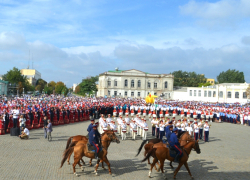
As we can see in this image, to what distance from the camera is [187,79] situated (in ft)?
340

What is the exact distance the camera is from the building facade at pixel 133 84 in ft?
253

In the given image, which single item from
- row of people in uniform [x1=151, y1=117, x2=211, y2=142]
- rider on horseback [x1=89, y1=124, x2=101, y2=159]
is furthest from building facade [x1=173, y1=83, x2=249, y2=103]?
rider on horseback [x1=89, y1=124, x2=101, y2=159]

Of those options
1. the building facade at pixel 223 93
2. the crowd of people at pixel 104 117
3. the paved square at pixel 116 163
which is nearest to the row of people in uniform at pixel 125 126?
the crowd of people at pixel 104 117

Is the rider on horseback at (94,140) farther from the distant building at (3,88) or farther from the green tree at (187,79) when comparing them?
the green tree at (187,79)

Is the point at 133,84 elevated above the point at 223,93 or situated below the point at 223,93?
above

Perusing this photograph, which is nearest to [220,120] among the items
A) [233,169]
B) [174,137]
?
[233,169]

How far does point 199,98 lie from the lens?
63.0 m

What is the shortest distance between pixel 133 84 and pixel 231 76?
183 feet

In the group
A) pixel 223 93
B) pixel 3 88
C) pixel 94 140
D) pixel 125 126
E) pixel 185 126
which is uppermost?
pixel 3 88

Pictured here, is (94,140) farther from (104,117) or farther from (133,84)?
(133,84)

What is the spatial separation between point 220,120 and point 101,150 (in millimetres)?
27191

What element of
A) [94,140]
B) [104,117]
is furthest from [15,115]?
[94,140]

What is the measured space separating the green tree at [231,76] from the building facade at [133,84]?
4482cm

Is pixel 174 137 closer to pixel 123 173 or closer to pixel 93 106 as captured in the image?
pixel 123 173
